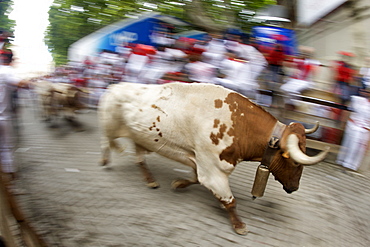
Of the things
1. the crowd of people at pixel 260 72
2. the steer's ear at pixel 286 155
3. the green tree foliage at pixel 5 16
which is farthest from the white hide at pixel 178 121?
the green tree foliage at pixel 5 16

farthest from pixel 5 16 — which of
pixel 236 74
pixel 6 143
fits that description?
pixel 236 74

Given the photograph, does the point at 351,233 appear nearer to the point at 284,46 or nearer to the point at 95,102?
the point at 284,46

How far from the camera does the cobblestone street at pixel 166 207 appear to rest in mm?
3428

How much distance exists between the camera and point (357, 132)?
5.85 meters

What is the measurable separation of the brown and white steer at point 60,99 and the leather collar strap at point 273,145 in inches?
204

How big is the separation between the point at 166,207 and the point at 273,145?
150 centimetres

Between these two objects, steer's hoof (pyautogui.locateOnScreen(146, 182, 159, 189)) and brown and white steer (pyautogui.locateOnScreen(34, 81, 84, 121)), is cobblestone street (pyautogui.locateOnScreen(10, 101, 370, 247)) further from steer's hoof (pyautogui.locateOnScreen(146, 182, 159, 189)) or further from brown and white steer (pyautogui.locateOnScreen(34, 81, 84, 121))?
brown and white steer (pyautogui.locateOnScreen(34, 81, 84, 121))

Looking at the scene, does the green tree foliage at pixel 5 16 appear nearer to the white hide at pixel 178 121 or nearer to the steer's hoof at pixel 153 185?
the white hide at pixel 178 121

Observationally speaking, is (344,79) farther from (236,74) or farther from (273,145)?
(273,145)

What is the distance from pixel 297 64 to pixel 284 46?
0.46m

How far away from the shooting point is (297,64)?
6.59m

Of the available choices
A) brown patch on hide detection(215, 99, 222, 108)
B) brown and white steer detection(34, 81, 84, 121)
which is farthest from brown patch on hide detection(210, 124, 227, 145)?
brown and white steer detection(34, 81, 84, 121)

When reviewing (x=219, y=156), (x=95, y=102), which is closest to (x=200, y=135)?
(x=219, y=156)

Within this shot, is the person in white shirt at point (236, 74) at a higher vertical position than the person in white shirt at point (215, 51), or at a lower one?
lower
